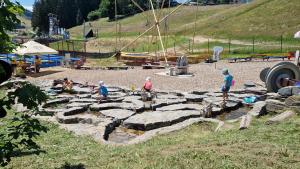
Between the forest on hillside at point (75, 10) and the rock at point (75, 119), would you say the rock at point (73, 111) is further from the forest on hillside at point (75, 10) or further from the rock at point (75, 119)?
the forest on hillside at point (75, 10)

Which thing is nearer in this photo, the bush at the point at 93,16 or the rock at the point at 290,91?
the rock at the point at 290,91

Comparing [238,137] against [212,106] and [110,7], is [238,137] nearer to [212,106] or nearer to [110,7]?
[212,106]

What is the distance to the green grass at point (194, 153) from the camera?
22.0 feet

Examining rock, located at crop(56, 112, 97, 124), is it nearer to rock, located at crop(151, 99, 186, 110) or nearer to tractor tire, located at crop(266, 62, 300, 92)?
rock, located at crop(151, 99, 186, 110)

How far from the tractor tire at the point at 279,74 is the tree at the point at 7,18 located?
38.2 feet

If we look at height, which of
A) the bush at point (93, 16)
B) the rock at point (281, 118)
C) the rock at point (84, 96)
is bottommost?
the rock at point (84, 96)

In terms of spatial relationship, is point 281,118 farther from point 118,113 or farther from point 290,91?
point 118,113

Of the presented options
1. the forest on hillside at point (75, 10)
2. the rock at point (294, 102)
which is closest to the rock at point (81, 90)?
the rock at point (294, 102)

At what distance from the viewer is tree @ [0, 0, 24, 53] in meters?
5.48

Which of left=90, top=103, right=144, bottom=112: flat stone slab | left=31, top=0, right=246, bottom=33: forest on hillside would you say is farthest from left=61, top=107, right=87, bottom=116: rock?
left=31, top=0, right=246, bottom=33: forest on hillside

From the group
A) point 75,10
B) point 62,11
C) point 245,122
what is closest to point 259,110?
point 245,122

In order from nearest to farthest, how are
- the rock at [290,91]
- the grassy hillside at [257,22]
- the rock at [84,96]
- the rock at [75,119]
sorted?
the rock at [75,119] < the rock at [290,91] < the rock at [84,96] < the grassy hillside at [257,22]

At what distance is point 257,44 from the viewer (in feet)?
152

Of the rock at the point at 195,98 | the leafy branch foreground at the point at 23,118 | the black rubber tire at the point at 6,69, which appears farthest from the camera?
the rock at the point at 195,98
